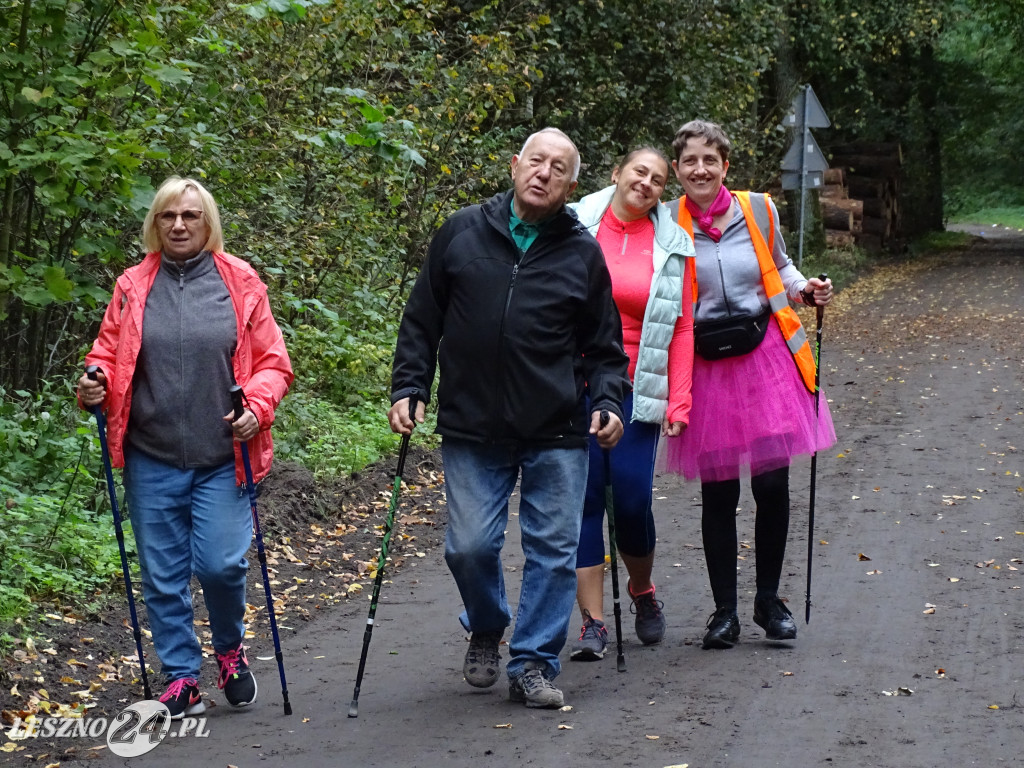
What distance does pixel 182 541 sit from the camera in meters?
5.21

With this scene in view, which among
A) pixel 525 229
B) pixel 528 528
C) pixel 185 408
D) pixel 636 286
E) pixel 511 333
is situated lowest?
pixel 528 528

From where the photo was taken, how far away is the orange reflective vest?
6.01m

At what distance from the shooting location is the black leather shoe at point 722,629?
6.00m

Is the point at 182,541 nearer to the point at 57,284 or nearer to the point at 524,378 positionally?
the point at 524,378

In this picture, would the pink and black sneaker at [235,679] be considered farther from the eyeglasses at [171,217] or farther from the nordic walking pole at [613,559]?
the eyeglasses at [171,217]

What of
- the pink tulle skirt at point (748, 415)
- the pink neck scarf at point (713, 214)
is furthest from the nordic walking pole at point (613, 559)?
the pink neck scarf at point (713, 214)

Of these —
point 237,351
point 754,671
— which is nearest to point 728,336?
point 754,671

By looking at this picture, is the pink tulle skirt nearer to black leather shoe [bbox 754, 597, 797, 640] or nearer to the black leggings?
the black leggings

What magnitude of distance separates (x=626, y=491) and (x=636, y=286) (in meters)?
0.88

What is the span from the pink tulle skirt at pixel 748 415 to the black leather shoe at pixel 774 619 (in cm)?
58

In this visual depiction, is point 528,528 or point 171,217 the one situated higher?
point 171,217

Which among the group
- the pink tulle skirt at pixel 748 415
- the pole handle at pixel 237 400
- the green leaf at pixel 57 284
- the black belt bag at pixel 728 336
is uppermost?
the green leaf at pixel 57 284

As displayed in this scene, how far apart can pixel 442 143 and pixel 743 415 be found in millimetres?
8041

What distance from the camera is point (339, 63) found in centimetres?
1138
